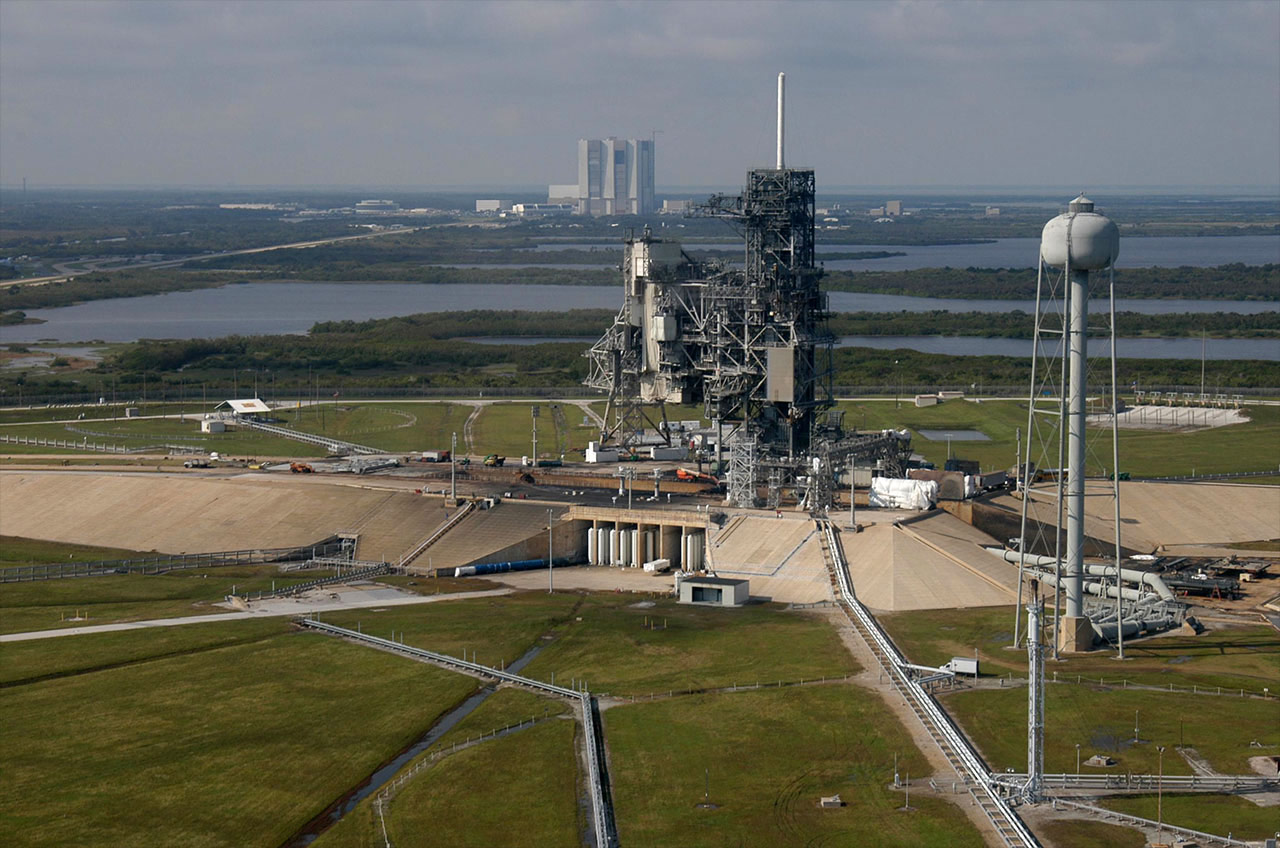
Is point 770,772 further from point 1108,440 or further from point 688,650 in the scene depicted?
point 1108,440

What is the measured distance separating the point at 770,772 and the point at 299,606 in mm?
47091

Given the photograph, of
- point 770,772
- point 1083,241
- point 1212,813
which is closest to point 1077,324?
point 1083,241

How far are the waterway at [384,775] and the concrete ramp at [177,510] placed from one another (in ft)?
153

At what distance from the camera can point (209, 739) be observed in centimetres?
7750

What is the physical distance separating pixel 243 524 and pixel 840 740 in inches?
2875

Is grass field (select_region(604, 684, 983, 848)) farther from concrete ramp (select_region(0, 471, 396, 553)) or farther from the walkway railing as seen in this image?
concrete ramp (select_region(0, 471, 396, 553))

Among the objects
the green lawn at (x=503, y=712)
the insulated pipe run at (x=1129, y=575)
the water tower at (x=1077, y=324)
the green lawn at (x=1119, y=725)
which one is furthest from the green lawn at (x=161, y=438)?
the green lawn at (x=1119, y=725)

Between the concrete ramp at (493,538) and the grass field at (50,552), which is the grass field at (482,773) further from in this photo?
the grass field at (50,552)

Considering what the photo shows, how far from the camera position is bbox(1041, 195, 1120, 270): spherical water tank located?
8694cm

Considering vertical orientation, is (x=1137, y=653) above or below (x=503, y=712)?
above

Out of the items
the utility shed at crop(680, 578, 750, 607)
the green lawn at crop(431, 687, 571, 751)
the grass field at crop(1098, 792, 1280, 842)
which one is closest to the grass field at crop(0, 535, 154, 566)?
the utility shed at crop(680, 578, 750, 607)

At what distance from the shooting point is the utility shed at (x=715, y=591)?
106 meters

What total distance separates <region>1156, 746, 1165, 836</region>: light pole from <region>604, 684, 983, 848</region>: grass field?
7247 mm

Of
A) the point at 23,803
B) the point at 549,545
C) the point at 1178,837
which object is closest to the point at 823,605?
the point at 549,545
